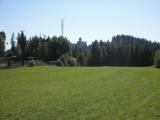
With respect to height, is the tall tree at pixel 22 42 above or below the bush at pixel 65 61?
above

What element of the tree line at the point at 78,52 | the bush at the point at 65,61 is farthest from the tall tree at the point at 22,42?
the bush at the point at 65,61

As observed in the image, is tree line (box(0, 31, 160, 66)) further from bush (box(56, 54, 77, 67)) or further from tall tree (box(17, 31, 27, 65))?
bush (box(56, 54, 77, 67))

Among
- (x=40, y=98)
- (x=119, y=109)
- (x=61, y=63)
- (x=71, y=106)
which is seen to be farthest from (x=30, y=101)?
(x=61, y=63)

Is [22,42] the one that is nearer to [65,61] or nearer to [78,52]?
[78,52]

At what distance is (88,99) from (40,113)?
3935 millimetres

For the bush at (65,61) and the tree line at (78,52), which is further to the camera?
the tree line at (78,52)

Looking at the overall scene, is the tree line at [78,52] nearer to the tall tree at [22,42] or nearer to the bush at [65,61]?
the tall tree at [22,42]

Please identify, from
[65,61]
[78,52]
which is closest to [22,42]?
[78,52]

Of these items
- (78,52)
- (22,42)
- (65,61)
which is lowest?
(65,61)

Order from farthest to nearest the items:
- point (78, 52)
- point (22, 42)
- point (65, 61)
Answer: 1. point (78, 52)
2. point (22, 42)
3. point (65, 61)

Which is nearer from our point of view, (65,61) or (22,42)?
(65,61)

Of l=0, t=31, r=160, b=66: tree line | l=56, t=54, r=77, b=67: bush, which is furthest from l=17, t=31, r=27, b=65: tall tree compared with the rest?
l=56, t=54, r=77, b=67: bush

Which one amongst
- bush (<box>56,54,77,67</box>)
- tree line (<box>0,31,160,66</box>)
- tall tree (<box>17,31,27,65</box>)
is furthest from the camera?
tall tree (<box>17,31,27,65</box>)

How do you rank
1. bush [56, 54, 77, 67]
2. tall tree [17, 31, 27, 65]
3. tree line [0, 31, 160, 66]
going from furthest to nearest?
1. tall tree [17, 31, 27, 65]
2. tree line [0, 31, 160, 66]
3. bush [56, 54, 77, 67]
